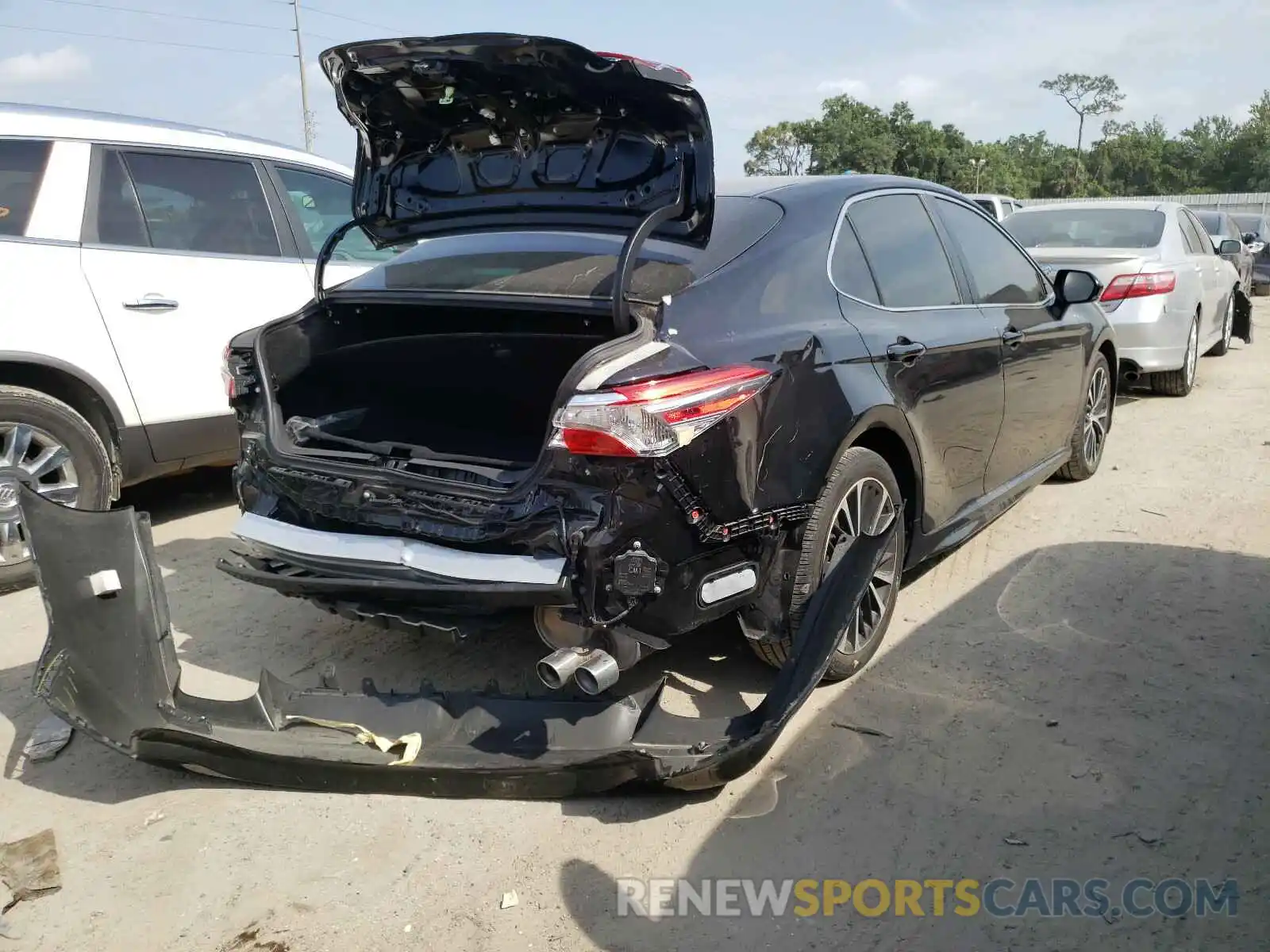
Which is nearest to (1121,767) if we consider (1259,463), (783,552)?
(783,552)

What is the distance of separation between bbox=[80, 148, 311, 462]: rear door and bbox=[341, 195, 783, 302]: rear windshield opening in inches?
61.1

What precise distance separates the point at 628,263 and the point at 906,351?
1178mm

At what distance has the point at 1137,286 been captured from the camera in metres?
7.29

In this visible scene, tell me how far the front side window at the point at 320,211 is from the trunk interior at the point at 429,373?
1.86 m

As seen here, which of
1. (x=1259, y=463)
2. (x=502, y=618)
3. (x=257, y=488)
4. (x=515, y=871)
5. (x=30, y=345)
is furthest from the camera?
(x=1259, y=463)

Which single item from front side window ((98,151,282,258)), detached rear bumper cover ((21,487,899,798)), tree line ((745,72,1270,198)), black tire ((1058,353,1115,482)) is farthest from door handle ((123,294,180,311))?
tree line ((745,72,1270,198))

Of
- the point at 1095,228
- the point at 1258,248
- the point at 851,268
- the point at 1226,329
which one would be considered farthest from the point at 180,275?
the point at 1258,248

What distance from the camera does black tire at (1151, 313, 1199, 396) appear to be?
8.06m

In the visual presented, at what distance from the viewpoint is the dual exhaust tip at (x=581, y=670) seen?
8.55 feet

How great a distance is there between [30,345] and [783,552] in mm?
3467

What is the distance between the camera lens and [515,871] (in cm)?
259

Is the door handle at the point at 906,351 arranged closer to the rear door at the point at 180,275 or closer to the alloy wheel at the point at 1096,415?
the alloy wheel at the point at 1096,415

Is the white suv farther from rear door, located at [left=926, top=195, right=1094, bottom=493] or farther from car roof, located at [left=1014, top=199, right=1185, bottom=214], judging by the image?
car roof, located at [left=1014, top=199, right=1185, bottom=214]

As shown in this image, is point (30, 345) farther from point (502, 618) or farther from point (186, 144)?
point (502, 618)
